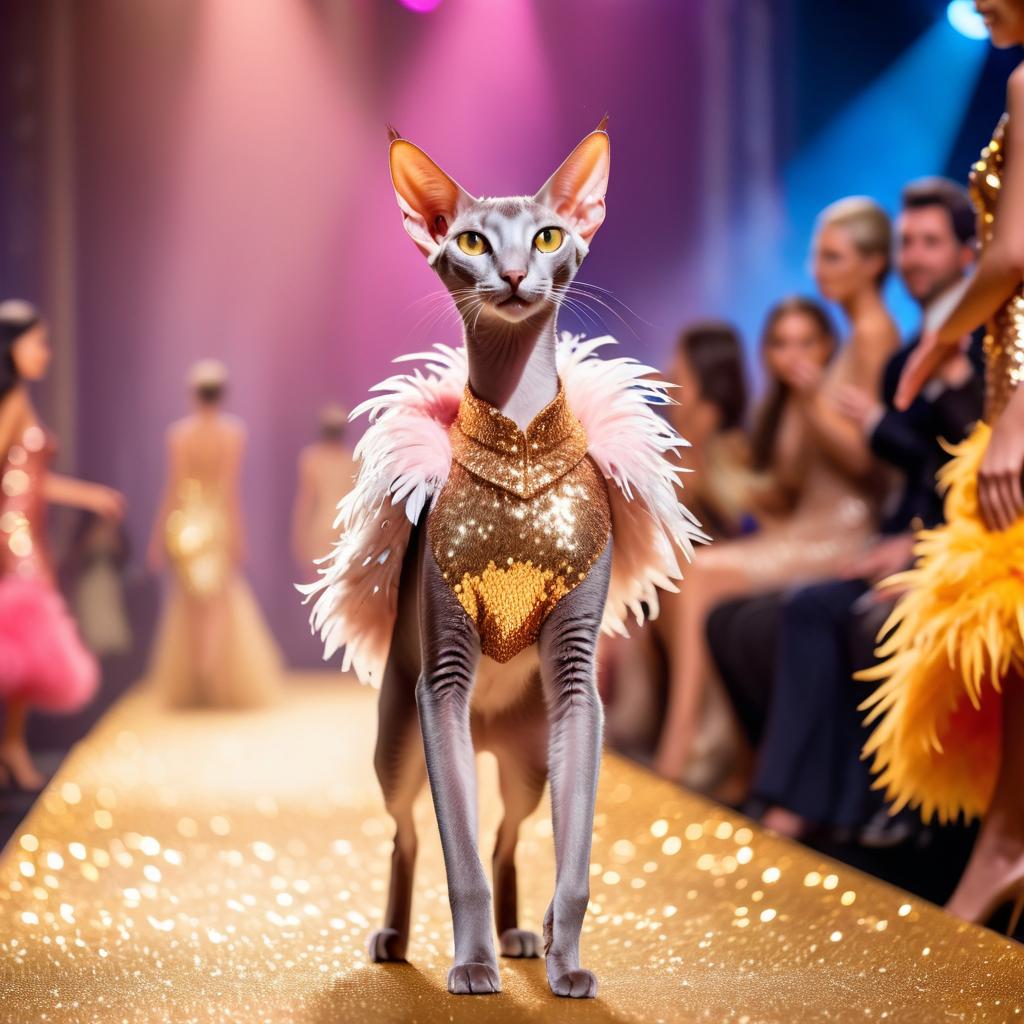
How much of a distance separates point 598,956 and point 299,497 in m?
3.82

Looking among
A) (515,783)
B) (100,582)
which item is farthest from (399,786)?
(100,582)

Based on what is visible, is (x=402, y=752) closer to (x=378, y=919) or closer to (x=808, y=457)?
(x=378, y=919)

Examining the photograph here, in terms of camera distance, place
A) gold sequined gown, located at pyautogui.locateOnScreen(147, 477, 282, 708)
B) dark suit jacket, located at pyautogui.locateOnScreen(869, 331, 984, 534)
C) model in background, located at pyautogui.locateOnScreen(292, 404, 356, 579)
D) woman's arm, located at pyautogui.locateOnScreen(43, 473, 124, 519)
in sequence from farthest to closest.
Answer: model in background, located at pyautogui.locateOnScreen(292, 404, 356, 579), gold sequined gown, located at pyautogui.locateOnScreen(147, 477, 282, 708), woman's arm, located at pyautogui.locateOnScreen(43, 473, 124, 519), dark suit jacket, located at pyautogui.locateOnScreen(869, 331, 984, 534)

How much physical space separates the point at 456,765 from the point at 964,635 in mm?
901

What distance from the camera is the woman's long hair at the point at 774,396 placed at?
13.0 ft

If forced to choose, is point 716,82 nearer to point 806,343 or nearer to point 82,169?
point 806,343

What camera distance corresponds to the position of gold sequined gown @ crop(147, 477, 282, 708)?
17.5 ft

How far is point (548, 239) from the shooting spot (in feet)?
5.66

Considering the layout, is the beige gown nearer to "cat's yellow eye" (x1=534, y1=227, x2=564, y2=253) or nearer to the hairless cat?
the hairless cat

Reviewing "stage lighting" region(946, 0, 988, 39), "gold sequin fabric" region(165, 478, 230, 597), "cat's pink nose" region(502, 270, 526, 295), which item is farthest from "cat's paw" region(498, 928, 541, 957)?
"gold sequin fabric" region(165, 478, 230, 597)

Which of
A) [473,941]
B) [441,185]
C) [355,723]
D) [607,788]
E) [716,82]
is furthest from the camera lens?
[716,82]

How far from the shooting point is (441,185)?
5.80 ft

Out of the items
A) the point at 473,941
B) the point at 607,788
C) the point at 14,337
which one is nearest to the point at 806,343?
the point at 607,788

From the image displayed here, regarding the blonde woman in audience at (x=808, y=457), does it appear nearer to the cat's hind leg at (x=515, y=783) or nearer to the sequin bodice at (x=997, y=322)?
the sequin bodice at (x=997, y=322)
